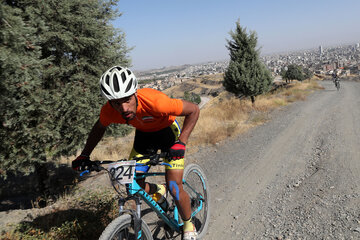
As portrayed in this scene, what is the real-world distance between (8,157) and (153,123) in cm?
349

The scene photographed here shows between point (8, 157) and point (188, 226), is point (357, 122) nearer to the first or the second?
point (188, 226)

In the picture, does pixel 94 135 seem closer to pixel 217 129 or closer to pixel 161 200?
pixel 161 200

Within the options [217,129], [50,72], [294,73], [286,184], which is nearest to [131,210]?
[286,184]

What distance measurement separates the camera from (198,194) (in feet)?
12.4

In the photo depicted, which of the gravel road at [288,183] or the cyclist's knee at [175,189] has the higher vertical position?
the cyclist's knee at [175,189]

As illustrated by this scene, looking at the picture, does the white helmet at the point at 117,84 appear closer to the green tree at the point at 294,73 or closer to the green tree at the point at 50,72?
the green tree at the point at 50,72

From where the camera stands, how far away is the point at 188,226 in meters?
3.13

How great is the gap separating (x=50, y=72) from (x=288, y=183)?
5.81 metres

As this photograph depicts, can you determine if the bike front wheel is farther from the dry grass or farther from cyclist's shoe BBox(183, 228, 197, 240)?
the dry grass

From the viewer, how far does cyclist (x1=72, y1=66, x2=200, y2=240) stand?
2406mm

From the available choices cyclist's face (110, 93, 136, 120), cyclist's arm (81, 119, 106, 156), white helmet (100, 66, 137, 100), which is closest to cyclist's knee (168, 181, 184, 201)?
cyclist's face (110, 93, 136, 120)

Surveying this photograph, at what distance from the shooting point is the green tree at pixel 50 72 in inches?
141

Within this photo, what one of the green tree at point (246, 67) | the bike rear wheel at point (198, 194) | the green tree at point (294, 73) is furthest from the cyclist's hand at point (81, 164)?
the green tree at point (294, 73)

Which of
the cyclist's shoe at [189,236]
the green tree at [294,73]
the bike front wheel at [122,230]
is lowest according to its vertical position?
the green tree at [294,73]
